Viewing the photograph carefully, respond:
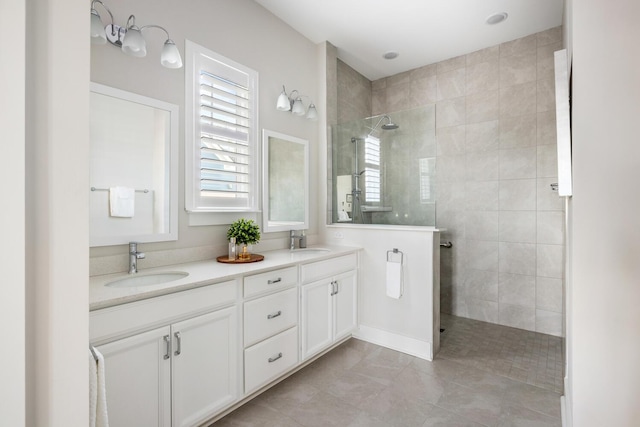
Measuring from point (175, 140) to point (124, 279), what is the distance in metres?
0.93

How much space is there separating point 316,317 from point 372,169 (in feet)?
5.04

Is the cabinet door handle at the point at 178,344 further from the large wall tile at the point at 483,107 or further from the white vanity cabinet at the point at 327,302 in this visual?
the large wall tile at the point at 483,107

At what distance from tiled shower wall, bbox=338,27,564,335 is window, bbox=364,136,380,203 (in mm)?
736

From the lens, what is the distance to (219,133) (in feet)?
7.82

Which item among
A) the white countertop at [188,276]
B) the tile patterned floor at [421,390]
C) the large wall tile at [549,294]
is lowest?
the tile patterned floor at [421,390]

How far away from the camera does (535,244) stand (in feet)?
10.7

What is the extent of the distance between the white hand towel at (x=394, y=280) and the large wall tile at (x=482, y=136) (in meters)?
1.78

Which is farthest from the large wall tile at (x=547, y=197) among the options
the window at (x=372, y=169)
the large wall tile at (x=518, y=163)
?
the window at (x=372, y=169)

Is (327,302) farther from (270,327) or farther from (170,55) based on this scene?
(170,55)

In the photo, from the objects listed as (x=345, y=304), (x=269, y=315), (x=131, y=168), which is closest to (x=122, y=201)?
(x=131, y=168)
